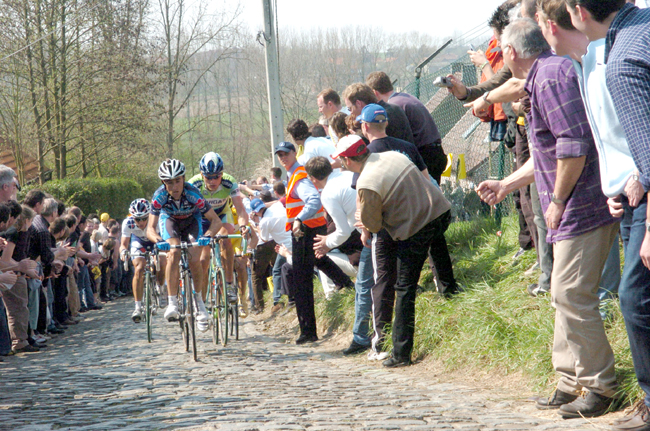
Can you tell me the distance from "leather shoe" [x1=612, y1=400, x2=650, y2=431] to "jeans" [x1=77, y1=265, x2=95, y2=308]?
15240 millimetres

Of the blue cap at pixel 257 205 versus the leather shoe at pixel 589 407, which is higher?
the blue cap at pixel 257 205

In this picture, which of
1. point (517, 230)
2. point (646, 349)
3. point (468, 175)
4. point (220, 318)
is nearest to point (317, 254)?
point (220, 318)

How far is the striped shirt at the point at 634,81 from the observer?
333cm

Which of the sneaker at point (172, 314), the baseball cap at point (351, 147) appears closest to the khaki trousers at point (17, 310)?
the sneaker at point (172, 314)

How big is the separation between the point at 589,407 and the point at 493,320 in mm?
2158

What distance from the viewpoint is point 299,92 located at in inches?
2146

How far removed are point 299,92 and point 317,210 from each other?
46.1 meters

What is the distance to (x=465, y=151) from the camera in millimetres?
12867

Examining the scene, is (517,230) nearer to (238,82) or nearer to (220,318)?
(220,318)

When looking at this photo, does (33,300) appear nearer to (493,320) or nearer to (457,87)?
(493,320)

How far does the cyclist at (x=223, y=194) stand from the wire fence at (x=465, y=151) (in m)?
3.27

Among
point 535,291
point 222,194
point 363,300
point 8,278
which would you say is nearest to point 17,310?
point 8,278

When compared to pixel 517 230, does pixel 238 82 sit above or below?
above

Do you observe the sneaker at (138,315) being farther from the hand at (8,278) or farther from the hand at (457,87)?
the hand at (457,87)
